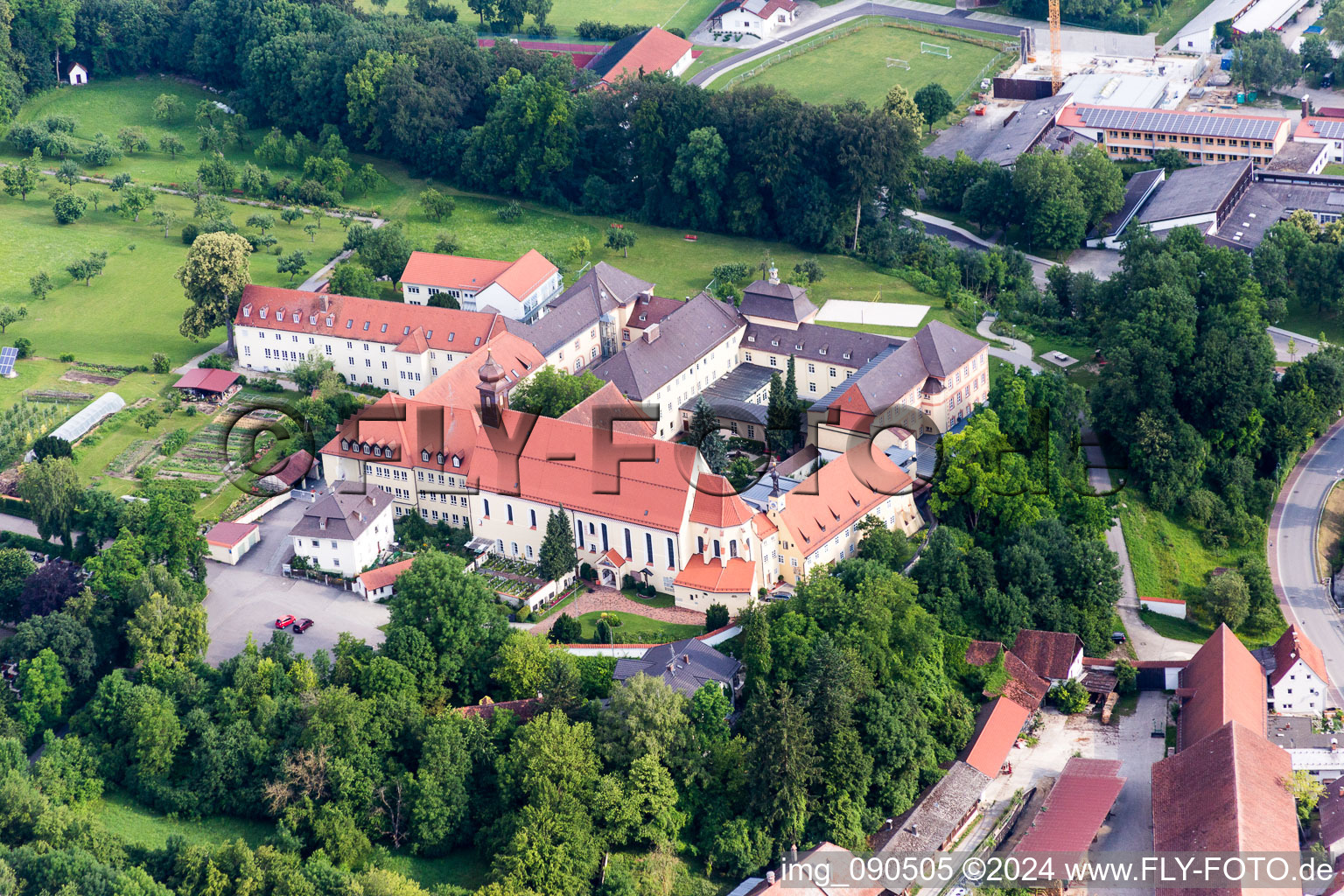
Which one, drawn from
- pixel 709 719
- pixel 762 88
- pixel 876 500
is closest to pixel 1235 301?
pixel 876 500

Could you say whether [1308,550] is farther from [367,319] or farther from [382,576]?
[367,319]

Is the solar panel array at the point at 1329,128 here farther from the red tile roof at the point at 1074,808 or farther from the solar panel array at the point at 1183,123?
the red tile roof at the point at 1074,808

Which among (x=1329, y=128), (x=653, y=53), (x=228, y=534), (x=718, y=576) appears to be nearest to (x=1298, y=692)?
(x=718, y=576)

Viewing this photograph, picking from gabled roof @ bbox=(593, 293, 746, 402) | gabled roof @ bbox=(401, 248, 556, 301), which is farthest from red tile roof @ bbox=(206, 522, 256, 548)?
gabled roof @ bbox=(401, 248, 556, 301)

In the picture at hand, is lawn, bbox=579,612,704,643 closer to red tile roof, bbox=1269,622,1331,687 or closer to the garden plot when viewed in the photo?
red tile roof, bbox=1269,622,1331,687

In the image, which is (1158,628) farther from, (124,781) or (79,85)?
(79,85)
